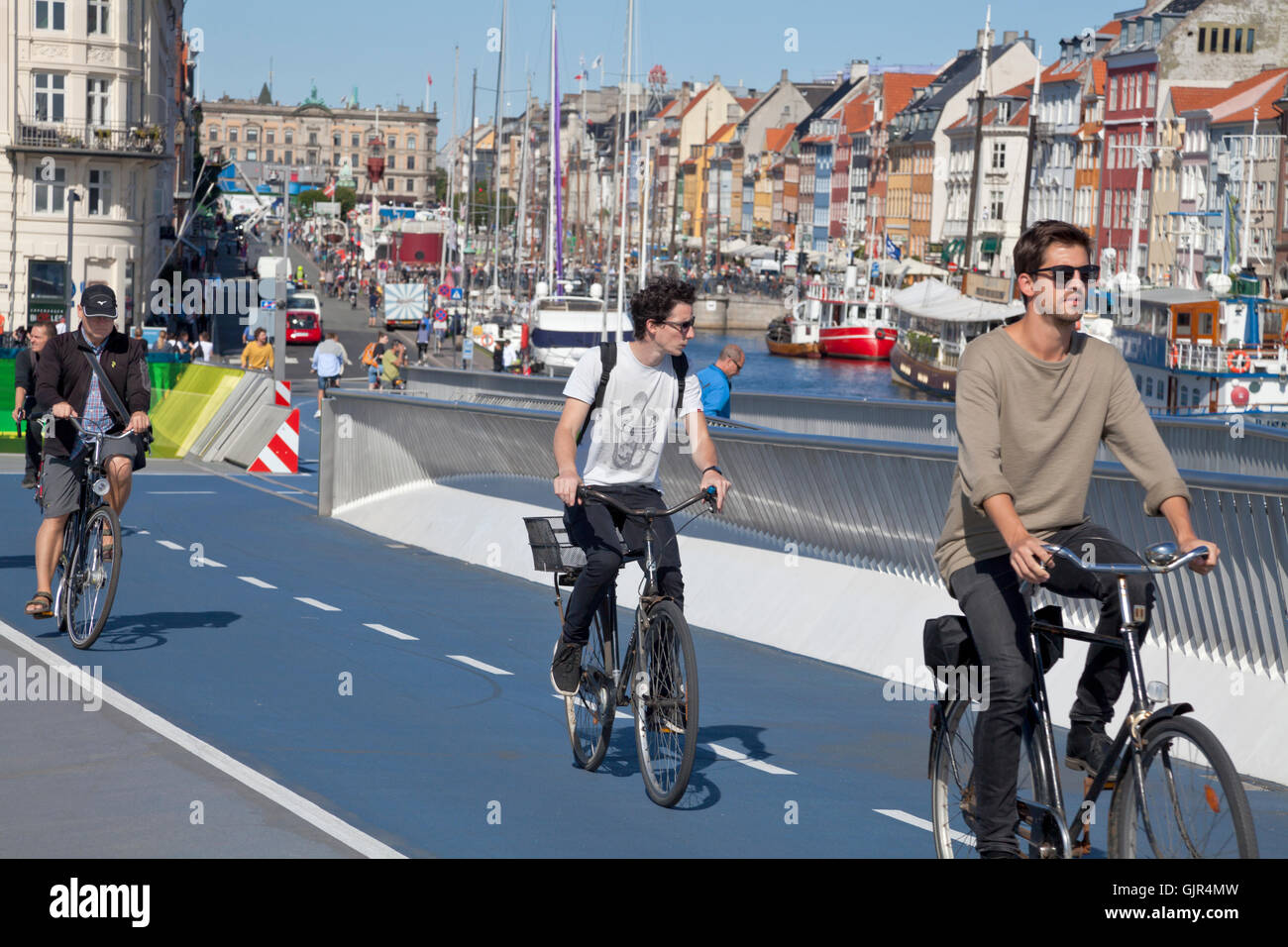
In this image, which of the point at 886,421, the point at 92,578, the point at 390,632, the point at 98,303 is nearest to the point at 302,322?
the point at 886,421

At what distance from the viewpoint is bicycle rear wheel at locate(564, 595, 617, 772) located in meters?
7.34

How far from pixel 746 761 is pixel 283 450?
16.9 metres

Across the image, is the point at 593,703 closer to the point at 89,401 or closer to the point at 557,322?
the point at 89,401

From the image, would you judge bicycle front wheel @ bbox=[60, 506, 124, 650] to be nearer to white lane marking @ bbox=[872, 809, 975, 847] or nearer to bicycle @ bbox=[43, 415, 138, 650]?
bicycle @ bbox=[43, 415, 138, 650]

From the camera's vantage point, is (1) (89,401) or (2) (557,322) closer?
(1) (89,401)

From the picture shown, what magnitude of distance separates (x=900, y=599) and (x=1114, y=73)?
10385 centimetres

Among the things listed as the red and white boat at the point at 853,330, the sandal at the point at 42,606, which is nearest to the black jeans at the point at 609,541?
the sandal at the point at 42,606

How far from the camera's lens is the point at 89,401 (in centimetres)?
1023

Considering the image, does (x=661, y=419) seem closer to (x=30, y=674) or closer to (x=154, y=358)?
(x=30, y=674)

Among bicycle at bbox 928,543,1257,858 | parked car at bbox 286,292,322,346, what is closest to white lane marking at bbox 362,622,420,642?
bicycle at bbox 928,543,1257,858

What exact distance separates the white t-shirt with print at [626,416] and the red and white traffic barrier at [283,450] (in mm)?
17191

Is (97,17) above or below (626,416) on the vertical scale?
above

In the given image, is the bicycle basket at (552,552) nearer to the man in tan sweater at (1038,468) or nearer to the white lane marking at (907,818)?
the white lane marking at (907,818)

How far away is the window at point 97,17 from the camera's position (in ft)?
230
